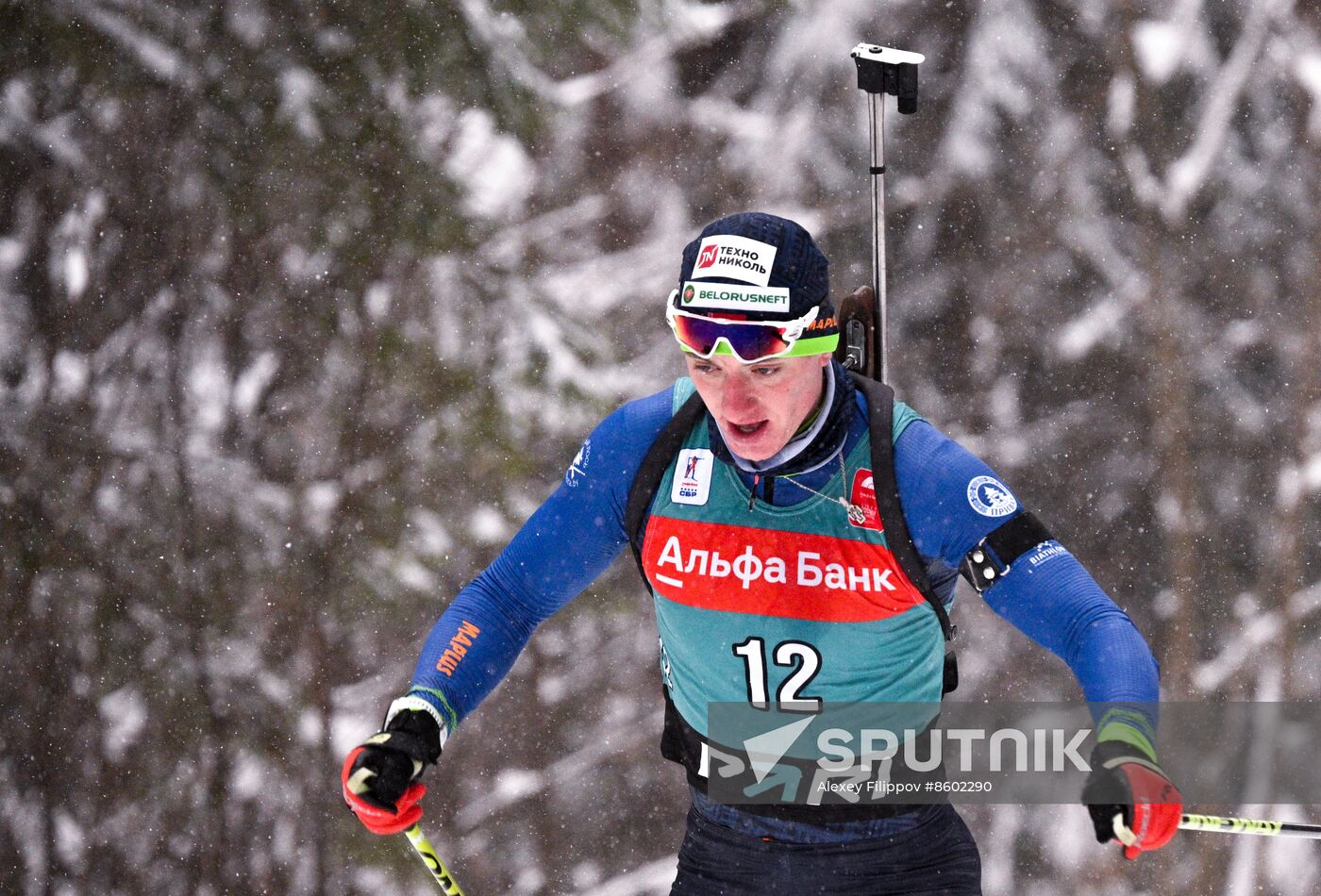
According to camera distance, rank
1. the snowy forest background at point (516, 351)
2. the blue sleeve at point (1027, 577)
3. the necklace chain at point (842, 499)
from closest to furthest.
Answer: the blue sleeve at point (1027, 577) < the necklace chain at point (842, 499) < the snowy forest background at point (516, 351)

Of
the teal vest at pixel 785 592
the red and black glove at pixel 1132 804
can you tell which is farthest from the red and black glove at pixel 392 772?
the red and black glove at pixel 1132 804

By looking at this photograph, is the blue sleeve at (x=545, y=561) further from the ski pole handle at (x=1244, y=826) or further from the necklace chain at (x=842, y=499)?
the ski pole handle at (x=1244, y=826)

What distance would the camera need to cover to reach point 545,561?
2389mm

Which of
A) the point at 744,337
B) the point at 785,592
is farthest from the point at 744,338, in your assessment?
the point at 785,592

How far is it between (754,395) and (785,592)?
0.34m

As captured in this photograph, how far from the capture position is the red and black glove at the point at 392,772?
2049mm

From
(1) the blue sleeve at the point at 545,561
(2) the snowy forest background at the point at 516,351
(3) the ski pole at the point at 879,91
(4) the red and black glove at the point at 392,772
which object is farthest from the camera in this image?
(2) the snowy forest background at the point at 516,351

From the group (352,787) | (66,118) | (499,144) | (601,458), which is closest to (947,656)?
(601,458)

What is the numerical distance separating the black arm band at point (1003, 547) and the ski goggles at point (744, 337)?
419 millimetres

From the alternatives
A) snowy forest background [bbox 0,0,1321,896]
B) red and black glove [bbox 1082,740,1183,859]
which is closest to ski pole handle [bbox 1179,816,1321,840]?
red and black glove [bbox 1082,740,1183,859]

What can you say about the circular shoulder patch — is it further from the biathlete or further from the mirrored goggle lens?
the mirrored goggle lens

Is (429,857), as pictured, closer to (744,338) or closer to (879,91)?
(744,338)

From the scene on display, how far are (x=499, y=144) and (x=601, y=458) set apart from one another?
76.2 inches

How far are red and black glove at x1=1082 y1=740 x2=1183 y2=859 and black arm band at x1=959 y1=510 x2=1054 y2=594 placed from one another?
0.37m
